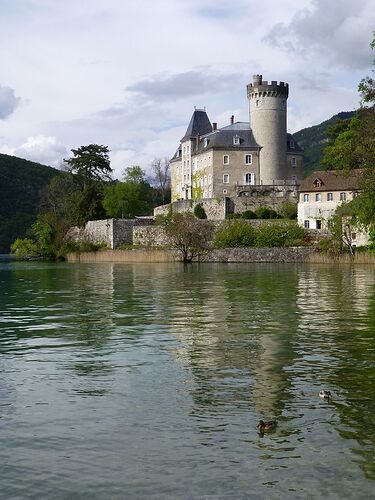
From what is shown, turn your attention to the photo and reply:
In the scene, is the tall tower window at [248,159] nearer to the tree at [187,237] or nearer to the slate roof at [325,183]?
the slate roof at [325,183]

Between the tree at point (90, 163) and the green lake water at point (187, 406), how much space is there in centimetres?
7749

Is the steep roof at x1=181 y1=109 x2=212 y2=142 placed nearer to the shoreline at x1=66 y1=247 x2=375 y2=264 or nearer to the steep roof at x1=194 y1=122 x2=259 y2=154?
the steep roof at x1=194 y1=122 x2=259 y2=154

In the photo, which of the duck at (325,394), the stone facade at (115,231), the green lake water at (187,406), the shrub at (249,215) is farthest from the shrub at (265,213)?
the duck at (325,394)

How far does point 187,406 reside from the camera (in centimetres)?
1126

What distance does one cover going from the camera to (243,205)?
8338 centimetres

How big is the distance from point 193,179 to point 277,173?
463 inches

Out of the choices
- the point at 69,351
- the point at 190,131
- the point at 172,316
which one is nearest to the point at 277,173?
the point at 190,131

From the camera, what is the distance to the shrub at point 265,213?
266 feet

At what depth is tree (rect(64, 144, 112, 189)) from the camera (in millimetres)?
99188

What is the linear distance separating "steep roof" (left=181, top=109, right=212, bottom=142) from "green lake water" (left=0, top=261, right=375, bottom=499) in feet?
252

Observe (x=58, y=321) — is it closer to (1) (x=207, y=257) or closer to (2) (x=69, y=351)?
(2) (x=69, y=351)

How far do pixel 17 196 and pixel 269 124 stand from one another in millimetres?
77437

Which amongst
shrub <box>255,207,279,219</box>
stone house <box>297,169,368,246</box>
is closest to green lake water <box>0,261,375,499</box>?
stone house <box>297,169,368,246</box>

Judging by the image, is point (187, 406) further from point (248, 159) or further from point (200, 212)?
point (248, 159)
